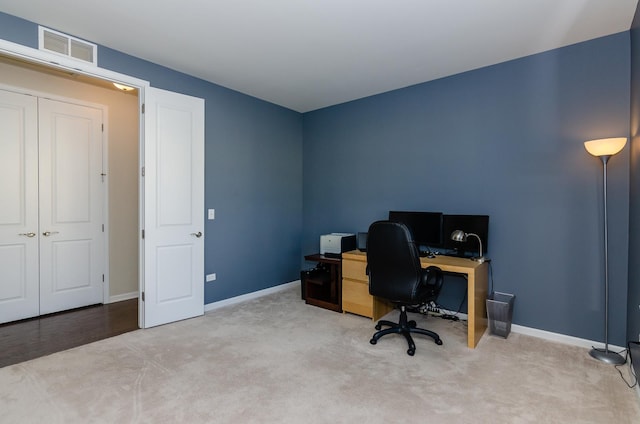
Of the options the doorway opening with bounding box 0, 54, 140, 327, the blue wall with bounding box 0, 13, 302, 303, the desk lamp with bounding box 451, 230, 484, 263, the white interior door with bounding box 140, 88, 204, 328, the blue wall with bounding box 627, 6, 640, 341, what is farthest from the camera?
the doorway opening with bounding box 0, 54, 140, 327

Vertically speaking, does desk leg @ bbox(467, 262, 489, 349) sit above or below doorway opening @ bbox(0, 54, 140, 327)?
below

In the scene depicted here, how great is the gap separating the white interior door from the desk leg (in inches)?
Answer: 108

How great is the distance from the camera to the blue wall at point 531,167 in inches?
105

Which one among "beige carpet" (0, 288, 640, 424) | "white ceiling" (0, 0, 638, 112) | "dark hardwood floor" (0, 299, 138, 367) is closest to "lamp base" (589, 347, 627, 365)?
"beige carpet" (0, 288, 640, 424)

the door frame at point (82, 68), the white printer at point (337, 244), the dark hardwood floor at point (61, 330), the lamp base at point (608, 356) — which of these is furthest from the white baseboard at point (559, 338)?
the dark hardwood floor at point (61, 330)

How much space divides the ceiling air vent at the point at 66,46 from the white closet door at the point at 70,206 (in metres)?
1.27

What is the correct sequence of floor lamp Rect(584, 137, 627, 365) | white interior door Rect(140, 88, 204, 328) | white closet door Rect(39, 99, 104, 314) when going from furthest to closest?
white closet door Rect(39, 99, 104, 314)
white interior door Rect(140, 88, 204, 328)
floor lamp Rect(584, 137, 627, 365)

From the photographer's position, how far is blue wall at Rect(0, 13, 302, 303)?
3742 millimetres

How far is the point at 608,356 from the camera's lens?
2486 mm

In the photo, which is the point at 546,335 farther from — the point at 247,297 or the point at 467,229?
the point at 247,297

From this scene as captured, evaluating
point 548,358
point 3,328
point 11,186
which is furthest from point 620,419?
point 11,186

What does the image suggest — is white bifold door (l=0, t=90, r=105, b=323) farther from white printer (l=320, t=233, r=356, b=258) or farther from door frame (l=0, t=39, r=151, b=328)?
white printer (l=320, t=233, r=356, b=258)

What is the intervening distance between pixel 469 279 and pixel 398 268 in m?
0.66

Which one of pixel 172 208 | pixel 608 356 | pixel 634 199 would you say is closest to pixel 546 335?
pixel 608 356
